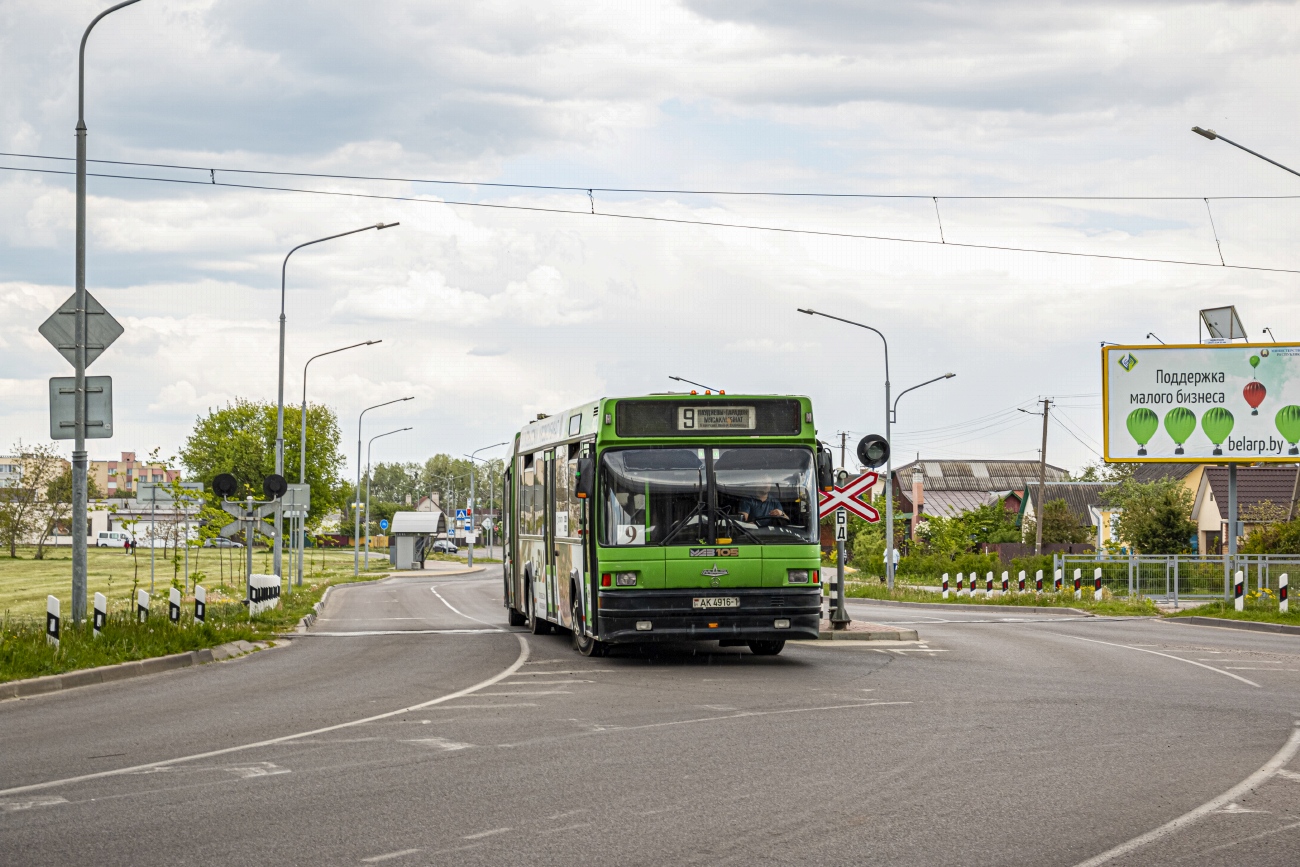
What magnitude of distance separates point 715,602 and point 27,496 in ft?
227

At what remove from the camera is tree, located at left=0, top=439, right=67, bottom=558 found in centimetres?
7719

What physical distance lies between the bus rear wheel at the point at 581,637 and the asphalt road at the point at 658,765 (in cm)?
80

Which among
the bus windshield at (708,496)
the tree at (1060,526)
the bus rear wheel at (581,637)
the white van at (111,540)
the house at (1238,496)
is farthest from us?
the white van at (111,540)

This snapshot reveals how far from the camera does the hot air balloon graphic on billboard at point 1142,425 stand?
3928 centimetres

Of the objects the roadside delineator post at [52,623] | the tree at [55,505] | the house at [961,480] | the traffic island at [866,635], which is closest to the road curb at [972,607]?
the traffic island at [866,635]

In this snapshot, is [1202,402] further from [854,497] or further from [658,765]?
[658,765]

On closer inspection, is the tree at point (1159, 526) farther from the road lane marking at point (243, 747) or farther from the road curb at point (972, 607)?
the road lane marking at point (243, 747)

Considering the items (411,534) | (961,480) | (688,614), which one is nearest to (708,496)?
(688,614)

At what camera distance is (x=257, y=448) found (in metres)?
111

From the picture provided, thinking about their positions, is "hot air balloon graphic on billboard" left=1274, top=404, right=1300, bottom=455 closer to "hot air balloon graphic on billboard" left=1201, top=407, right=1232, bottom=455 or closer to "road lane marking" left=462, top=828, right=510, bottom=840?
"hot air balloon graphic on billboard" left=1201, top=407, right=1232, bottom=455

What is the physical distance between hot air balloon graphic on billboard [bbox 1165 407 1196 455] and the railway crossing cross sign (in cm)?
1656

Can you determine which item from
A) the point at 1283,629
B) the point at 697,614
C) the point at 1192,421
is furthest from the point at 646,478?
the point at 1192,421

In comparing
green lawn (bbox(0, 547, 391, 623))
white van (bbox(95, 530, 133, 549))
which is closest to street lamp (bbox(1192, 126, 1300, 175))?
green lawn (bbox(0, 547, 391, 623))

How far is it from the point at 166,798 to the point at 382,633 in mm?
17272
